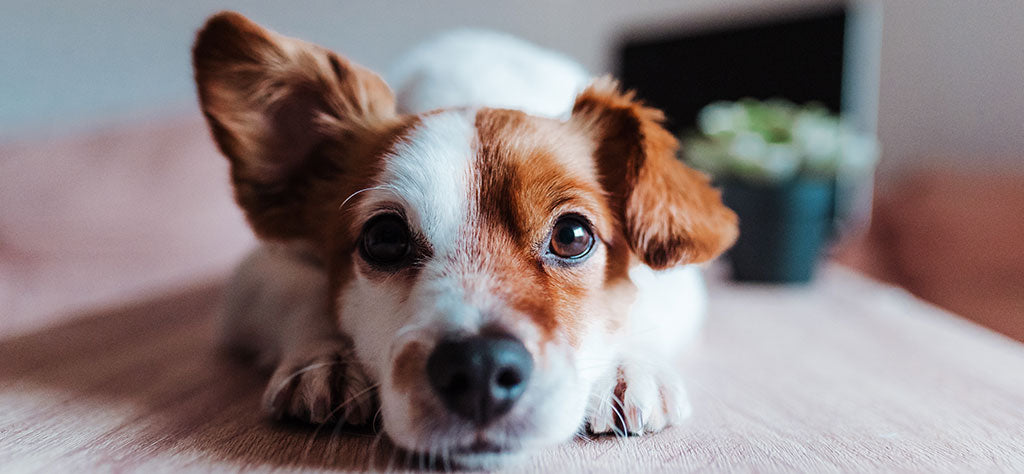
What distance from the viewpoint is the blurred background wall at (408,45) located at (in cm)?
369

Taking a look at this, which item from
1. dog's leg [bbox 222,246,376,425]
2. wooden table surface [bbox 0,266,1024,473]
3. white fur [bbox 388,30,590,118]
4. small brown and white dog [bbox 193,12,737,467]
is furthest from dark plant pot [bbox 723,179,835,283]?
dog's leg [bbox 222,246,376,425]

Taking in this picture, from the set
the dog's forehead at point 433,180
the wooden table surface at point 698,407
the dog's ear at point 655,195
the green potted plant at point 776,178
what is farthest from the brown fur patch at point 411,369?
the green potted plant at point 776,178

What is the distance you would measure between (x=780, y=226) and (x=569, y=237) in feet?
5.05

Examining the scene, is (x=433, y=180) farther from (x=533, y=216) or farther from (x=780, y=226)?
(x=780, y=226)

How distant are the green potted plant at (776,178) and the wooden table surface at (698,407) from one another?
61 cm

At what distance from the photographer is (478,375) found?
30.9 inches

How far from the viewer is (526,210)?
1.02 m

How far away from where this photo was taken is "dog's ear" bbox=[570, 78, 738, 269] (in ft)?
3.53

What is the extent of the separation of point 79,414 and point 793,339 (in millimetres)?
1472

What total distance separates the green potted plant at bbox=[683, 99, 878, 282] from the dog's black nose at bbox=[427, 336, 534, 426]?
1743 mm

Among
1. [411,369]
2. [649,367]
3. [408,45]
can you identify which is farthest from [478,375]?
[408,45]

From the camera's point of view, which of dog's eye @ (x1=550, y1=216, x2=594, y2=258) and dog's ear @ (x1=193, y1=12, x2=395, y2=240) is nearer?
dog's eye @ (x1=550, y1=216, x2=594, y2=258)

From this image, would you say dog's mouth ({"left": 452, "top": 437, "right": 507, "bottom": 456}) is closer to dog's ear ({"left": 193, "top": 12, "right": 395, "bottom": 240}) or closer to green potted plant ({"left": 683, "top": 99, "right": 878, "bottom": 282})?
dog's ear ({"left": 193, "top": 12, "right": 395, "bottom": 240})

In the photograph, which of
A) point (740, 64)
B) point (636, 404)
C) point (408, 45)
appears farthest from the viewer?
point (408, 45)
